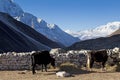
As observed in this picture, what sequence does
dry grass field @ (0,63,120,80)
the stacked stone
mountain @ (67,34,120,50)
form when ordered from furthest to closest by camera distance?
mountain @ (67,34,120,50) < the stacked stone < dry grass field @ (0,63,120,80)

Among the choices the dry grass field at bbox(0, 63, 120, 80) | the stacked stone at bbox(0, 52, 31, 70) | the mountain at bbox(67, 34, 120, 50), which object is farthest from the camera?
the mountain at bbox(67, 34, 120, 50)

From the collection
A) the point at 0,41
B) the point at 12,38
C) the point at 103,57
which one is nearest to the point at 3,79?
the point at 103,57

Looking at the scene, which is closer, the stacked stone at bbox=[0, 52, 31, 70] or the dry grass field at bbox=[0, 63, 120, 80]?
the dry grass field at bbox=[0, 63, 120, 80]

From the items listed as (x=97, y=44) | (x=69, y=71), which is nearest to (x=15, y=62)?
(x=69, y=71)

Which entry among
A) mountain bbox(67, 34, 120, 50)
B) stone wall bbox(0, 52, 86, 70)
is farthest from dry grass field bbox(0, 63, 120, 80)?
mountain bbox(67, 34, 120, 50)

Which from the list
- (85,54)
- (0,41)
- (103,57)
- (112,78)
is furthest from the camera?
(0,41)

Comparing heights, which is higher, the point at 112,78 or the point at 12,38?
the point at 12,38

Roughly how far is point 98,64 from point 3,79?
956 centimetres

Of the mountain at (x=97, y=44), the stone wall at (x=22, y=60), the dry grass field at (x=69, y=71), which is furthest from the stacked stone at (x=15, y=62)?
the mountain at (x=97, y=44)

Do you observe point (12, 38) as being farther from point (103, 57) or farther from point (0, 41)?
point (103, 57)

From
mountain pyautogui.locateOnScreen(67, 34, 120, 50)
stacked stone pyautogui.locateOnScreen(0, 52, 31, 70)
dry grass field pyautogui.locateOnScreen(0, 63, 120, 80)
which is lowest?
dry grass field pyautogui.locateOnScreen(0, 63, 120, 80)

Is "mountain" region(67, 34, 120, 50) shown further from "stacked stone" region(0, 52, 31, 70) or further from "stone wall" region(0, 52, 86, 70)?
"stacked stone" region(0, 52, 31, 70)

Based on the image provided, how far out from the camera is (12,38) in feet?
362

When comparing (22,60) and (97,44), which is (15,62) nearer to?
(22,60)
